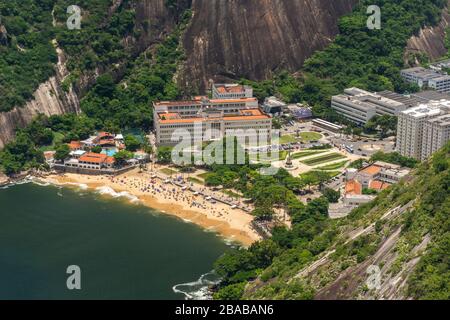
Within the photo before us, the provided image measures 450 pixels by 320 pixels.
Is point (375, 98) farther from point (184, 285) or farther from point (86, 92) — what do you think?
point (184, 285)

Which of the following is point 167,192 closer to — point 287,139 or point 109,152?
point 109,152

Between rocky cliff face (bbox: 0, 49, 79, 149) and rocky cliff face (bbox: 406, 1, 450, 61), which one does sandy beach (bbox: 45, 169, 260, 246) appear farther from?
rocky cliff face (bbox: 406, 1, 450, 61)

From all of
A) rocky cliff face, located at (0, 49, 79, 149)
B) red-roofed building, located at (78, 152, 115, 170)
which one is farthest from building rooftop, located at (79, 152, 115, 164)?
rocky cliff face, located at (0, 49, 79, 149)

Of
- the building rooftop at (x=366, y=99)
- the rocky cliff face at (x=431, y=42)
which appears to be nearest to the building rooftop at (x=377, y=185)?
the building rooftop at (x=366, y=99)

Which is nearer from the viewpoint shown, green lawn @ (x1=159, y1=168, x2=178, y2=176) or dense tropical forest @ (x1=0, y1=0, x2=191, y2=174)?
green lawn @ (x1=159, y1=168, x2=178, y2=176)

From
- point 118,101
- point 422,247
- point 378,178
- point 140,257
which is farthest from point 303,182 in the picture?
point 422,247

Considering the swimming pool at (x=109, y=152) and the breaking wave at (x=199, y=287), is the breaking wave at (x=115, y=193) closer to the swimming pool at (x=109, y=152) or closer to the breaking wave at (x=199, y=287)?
the swimming pool at (x=109, y=152)

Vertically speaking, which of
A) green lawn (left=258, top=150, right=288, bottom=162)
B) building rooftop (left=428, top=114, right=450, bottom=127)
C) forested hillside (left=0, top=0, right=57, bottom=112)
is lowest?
green lawn (left=258, top=150, right=288, bottom=162)
